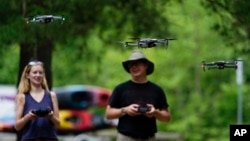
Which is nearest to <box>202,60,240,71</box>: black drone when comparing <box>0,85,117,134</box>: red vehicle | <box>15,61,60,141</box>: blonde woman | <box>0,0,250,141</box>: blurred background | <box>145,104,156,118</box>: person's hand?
<box>145,104,156,118</box>: person's hand

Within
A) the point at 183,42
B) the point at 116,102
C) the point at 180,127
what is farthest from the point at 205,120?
the point at 116,102

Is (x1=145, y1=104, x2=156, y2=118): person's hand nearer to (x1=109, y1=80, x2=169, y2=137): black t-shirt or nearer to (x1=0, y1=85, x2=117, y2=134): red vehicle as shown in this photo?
(x1=109, y1=80, x2=169, y2=137): black t-shirt

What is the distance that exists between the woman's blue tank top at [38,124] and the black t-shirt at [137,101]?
67cm

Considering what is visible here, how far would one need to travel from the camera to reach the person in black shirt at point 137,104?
1048 centimetres

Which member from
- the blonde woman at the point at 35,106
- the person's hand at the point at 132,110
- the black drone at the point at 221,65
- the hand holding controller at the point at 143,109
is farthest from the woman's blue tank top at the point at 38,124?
the black drone at the point at 221,65

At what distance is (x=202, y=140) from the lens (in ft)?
97.3

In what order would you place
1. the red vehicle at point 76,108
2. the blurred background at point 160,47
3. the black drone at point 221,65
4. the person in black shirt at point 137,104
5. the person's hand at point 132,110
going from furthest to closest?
the red vehicle at point 76,108
the blurred background at point 160,47
the person in black shirt at point 137,104
the person's hand at point 132,110
the black drone at point 221,65

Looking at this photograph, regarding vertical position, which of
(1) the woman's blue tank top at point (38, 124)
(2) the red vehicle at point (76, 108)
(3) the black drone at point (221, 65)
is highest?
(3) the black drone at point (221, 65)

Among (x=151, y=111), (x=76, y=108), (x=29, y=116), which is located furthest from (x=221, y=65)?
(x=76, y=108)

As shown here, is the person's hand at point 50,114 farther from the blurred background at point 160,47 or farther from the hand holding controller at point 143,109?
the blurred background at point 160,47

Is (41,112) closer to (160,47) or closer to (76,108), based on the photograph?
(160,47)

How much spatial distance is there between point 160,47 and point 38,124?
680cm

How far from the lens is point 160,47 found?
56.2 ft

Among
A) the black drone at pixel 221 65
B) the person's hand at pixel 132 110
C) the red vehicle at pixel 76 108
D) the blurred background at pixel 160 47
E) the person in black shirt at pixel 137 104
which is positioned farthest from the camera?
the red vehicle at pixel 76 108
